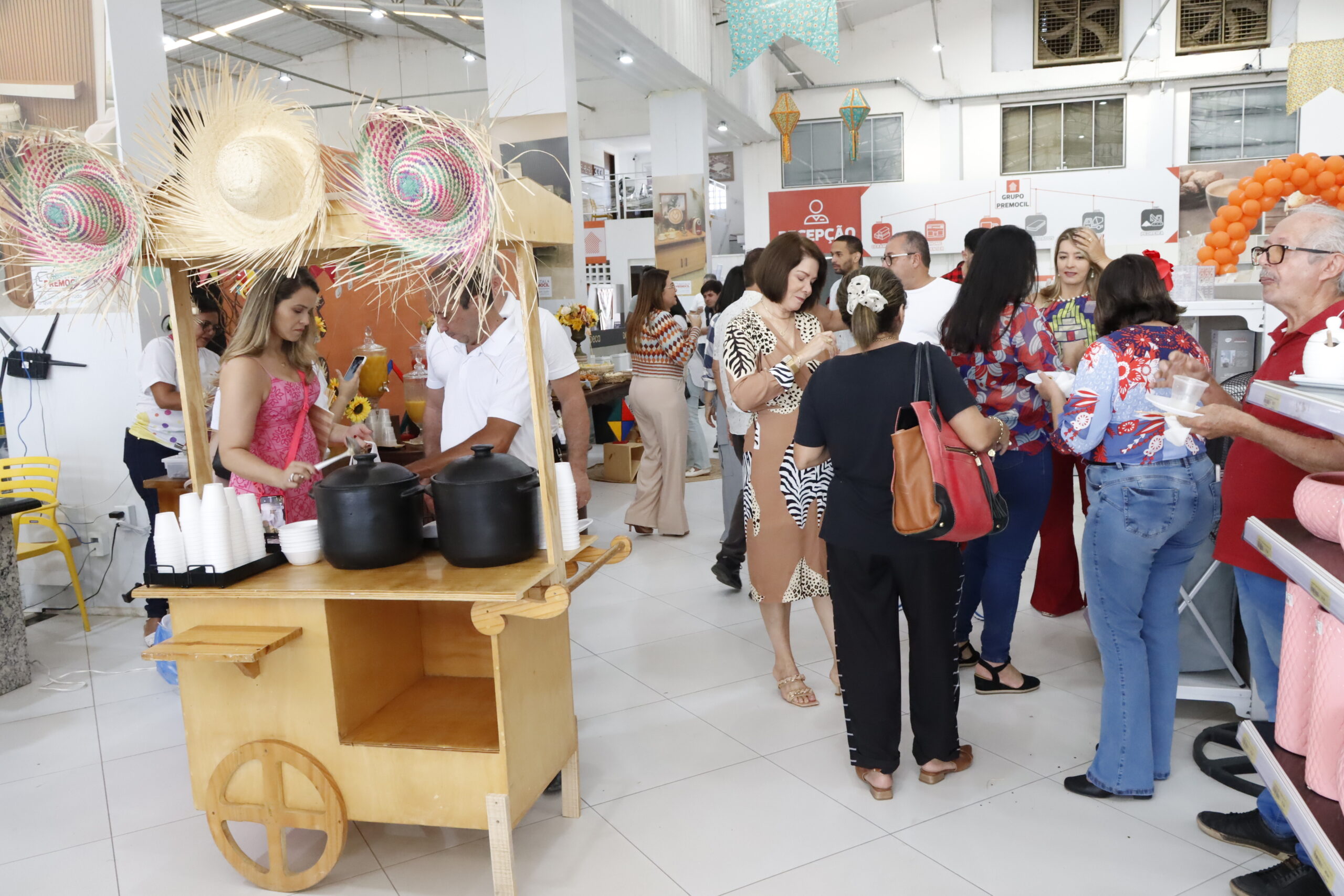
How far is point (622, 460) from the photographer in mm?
7555

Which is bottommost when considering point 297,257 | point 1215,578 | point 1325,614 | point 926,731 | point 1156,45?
point 926,731

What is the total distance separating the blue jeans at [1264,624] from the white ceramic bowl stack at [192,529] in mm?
2399

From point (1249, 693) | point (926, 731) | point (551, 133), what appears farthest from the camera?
point (551, 133)

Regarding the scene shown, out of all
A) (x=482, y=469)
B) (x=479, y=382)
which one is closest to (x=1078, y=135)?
(x=479, y=382)

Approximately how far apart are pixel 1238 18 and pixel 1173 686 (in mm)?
13995

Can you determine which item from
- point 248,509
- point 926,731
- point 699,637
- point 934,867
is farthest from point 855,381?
point 699,637

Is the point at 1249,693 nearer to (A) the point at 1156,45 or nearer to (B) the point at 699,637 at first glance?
(B) the point at 699,637

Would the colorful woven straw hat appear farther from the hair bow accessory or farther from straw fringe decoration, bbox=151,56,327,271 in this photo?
the hair bow accessory

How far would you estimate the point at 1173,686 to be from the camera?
261 cm

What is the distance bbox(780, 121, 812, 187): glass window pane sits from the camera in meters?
15.3

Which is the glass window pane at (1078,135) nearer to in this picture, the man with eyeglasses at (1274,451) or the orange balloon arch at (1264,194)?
the orange balloon arch at (1264,194)

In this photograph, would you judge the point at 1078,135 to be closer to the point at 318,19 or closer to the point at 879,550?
the point at 318,19

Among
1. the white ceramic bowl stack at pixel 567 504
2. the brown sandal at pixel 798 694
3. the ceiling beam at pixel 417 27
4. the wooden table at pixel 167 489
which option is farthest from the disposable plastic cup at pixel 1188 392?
the ceiling beam at pixel 417 27

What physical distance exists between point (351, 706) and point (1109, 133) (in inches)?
579
